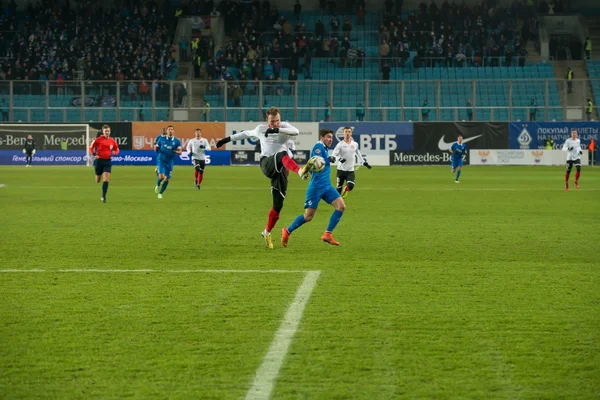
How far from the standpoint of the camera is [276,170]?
13266 millimetres

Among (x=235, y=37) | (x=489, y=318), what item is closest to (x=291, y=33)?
(x=235, y=37)

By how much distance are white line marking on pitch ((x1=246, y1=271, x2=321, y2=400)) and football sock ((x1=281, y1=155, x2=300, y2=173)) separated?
11.1 feet

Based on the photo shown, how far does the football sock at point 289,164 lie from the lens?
1245 centimetres

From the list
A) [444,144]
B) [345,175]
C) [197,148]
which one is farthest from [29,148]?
[345,175]

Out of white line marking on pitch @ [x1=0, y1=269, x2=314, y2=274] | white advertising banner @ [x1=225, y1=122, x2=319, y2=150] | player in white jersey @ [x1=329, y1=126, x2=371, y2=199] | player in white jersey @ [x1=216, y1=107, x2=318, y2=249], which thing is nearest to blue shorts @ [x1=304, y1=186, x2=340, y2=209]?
player in white jersey @ [x1=216, y1=107, x2=318, y2=249]

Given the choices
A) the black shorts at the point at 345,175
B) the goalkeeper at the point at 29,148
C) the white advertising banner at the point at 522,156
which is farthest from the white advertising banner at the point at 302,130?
the black shorts at the point at 345,175

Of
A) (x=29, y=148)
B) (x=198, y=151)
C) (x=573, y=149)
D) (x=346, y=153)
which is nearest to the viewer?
(x=346, y=153)

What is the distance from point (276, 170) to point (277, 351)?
7.04 metres

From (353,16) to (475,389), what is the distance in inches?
2343

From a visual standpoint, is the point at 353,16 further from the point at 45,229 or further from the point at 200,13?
the point at 45,229

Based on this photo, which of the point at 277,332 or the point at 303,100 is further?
the point at 303,100

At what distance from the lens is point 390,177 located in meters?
39.8

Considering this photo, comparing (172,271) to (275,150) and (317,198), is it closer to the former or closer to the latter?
A: (275,150)

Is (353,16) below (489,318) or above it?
above
